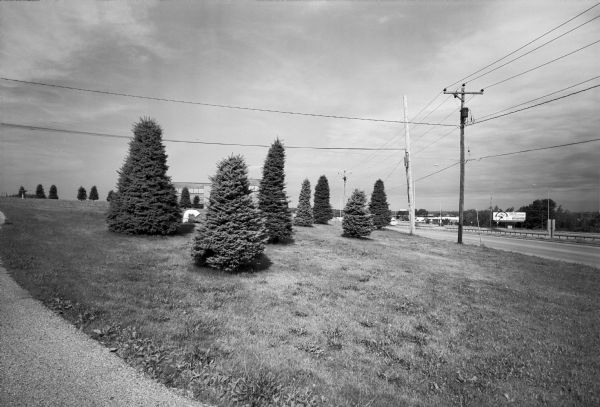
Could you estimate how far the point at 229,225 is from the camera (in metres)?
12.4

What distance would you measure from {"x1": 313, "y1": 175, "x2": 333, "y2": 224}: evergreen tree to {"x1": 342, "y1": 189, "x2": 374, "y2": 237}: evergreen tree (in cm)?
1781

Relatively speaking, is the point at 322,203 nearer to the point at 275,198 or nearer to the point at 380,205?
the point at 380,205

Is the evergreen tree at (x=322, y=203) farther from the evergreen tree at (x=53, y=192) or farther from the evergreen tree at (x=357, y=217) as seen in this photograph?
the evergreen tree at (x=53, y=192)

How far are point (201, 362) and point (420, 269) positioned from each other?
44.8ft

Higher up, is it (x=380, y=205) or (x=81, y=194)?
(x=81, y=194)

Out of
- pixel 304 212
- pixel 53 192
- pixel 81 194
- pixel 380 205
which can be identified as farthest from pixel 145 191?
pixel 81 194

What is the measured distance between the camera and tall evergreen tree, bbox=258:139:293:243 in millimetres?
20758

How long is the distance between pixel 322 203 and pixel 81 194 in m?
56.9

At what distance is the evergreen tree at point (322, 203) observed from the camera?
153 ft

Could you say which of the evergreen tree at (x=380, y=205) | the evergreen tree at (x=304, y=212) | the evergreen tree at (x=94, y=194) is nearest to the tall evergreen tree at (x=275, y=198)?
the evergreen tree at (x=304, y=212)

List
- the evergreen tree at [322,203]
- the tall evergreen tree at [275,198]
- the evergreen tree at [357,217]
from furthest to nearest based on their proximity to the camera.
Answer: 1. the evergreen tree at [322,203]
2. the evergreen tree at [357,217]
3. the tall evergreen tree at [275,198]

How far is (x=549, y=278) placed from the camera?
14930mm

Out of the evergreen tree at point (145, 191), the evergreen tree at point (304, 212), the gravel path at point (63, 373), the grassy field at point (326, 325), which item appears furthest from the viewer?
the evergreen tree at point (304, 212)

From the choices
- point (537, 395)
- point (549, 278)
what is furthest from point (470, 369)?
→ point (549, 278)
